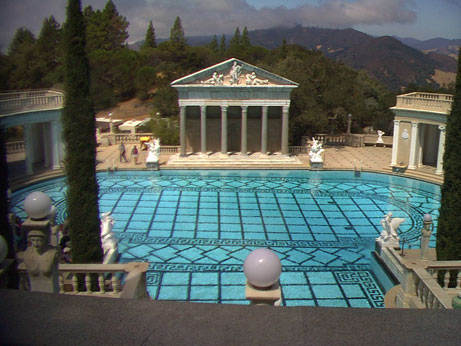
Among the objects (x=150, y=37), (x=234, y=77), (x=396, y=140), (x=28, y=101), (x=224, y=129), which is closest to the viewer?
(x=28, y=101)

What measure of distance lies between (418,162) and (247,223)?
15.4 metres

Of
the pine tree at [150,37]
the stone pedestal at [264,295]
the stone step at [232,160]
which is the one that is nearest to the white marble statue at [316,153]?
the stone step at [232,160]

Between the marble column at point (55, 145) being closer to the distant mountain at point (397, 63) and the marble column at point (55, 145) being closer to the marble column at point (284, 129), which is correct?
the marble column at point (284, 129)

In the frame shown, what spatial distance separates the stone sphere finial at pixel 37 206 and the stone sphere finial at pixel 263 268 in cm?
346

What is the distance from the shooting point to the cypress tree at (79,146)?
38.2ft

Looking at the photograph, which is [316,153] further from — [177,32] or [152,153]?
[177,32]

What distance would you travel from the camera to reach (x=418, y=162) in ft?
94.5

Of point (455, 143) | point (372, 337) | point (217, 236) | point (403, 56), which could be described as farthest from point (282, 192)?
point (403, 56)

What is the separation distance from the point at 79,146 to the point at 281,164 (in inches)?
781

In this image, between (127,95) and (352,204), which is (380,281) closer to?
(352,204)

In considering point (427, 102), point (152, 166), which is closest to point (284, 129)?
point (427, 102)

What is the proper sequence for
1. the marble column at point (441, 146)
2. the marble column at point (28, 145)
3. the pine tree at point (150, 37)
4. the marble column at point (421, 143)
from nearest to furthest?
the marble column at point (28, 145)
the marble column at point (441, 146)
the marble column at point (421, 143)
the pine tree at point (150, 37)

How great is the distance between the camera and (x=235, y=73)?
98.5ft

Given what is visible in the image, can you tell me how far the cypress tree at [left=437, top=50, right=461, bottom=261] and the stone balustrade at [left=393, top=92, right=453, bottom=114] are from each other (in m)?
15.4
